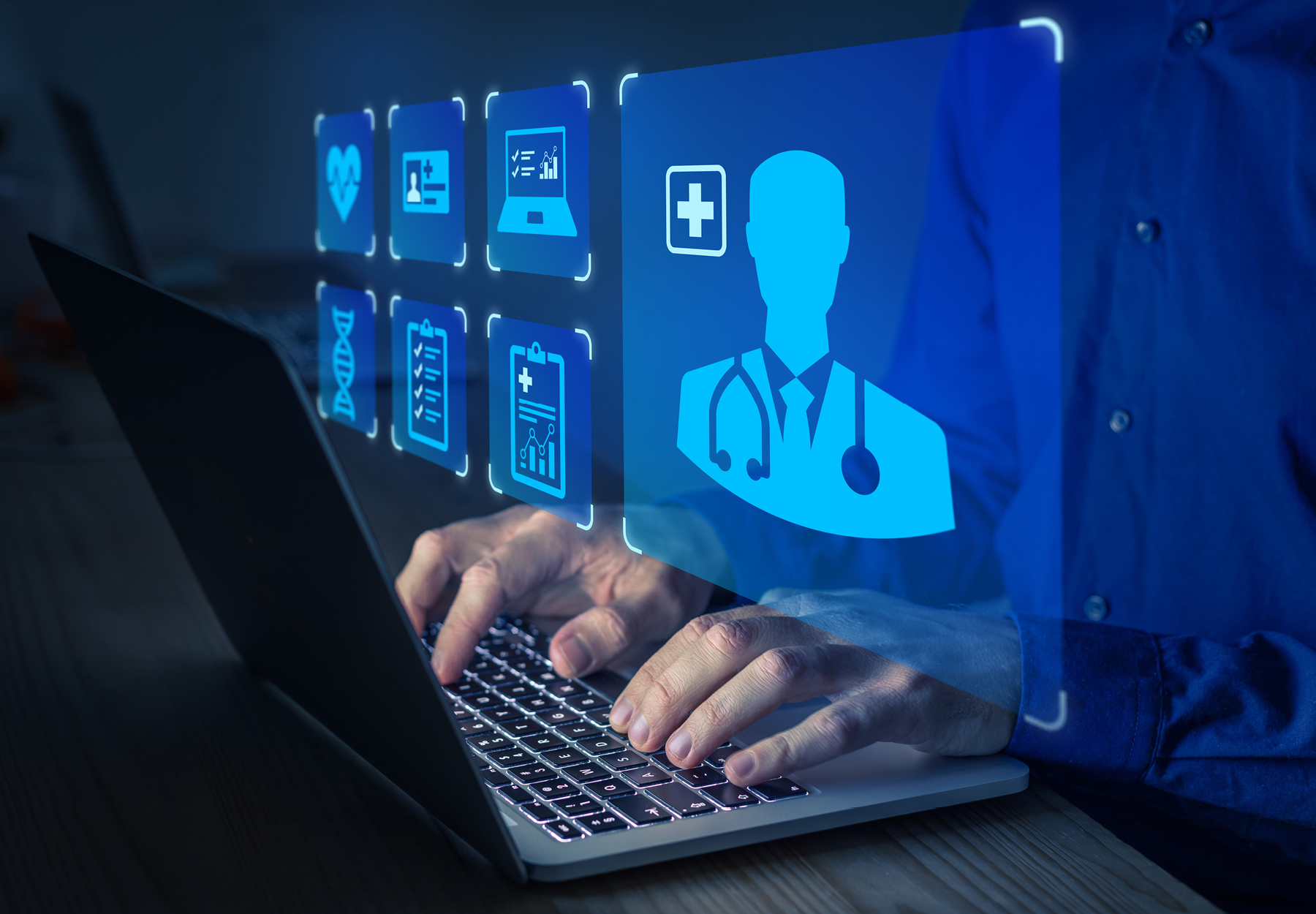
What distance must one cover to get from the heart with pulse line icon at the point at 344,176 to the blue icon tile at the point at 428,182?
10 centimetres

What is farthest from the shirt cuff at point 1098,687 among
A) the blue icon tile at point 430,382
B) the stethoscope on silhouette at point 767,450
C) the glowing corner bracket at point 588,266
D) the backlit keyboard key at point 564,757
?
the blue icon tile at point 430,382

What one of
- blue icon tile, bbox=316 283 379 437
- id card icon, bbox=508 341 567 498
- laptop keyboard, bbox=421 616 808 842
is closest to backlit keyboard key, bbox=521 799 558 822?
laptop keyboard, bbox=421 616 808 842

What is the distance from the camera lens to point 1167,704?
1.85 ft

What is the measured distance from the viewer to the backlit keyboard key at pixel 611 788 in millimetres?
471

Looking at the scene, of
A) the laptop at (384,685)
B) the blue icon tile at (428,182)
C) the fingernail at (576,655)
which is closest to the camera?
the laptop at (384,685)

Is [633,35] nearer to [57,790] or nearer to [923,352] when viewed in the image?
[923,352]

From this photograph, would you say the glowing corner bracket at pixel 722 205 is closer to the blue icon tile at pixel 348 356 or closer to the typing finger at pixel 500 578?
the typing finger at pixel 500 578

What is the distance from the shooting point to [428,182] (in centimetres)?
91

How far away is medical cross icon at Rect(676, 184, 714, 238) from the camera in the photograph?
61cm

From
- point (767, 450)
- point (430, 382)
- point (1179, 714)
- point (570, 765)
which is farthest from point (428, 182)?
point (1179, 714)

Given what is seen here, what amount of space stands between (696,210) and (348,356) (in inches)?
24.7

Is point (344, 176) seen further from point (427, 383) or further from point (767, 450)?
point (767, 450)

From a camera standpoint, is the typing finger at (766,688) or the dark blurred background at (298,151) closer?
the typing finger at (766,688)

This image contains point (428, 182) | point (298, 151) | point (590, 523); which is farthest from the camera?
point (298, 151)
